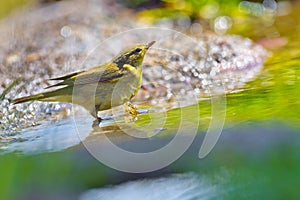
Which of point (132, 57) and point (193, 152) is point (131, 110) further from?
point (193, 152)

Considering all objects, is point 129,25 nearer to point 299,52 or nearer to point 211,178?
point 299,52

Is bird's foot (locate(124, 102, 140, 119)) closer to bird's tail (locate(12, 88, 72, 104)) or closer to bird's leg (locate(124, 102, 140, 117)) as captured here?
bird's leg (locate(124, 102, 140, 117))

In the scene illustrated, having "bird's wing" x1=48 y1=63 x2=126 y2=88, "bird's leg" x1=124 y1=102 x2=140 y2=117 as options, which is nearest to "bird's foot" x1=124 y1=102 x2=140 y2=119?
"bird's leg" x1=124 y1=102 x2=140 y2=117

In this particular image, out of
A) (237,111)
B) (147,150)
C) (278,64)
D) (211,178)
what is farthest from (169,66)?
(211,178)

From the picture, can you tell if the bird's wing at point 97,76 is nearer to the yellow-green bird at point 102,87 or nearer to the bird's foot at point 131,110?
the yellow-green bird at point 102,87

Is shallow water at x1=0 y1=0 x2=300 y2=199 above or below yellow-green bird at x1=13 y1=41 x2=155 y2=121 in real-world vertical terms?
below

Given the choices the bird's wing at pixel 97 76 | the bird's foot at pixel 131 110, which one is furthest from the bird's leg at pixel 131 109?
the bird's wing at pixel 97 76

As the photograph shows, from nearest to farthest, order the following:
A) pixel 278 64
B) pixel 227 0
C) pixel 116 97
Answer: pixel 116 97 → pixel 278 64 → pixel 227 0

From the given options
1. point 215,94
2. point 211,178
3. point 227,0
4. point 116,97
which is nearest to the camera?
point 211,178
